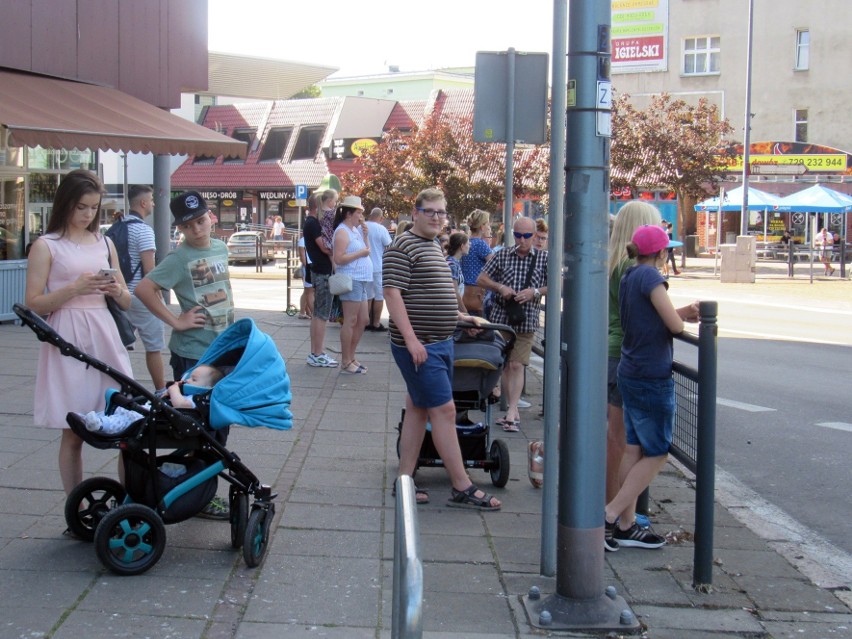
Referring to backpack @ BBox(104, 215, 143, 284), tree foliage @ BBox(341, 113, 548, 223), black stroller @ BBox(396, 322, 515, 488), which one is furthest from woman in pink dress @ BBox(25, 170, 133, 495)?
tree foliage @ BBox(341, 113, 548, 223)

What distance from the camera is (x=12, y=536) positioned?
17.4 feet

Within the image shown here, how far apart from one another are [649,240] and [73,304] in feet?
9.55

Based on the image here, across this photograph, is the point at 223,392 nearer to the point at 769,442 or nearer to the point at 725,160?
the point at 769,442

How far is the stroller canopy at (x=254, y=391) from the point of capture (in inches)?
194

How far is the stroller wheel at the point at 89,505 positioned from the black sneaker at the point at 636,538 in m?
2.57

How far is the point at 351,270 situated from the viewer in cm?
1098

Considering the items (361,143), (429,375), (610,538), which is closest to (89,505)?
(429,375)

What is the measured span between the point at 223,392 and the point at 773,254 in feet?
128

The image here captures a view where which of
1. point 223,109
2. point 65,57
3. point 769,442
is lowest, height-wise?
point 769,442

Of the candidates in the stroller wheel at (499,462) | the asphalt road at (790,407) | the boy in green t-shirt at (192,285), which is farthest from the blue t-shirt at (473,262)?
the boy in green t-shirt at (192,285)

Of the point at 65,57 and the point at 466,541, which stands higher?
the point at 65,57

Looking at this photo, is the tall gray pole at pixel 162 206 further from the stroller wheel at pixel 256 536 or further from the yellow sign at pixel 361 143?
the yellow sign at pixel 361 143

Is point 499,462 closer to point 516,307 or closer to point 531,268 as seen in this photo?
point 516,307

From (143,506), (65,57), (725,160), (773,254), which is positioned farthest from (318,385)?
(773,254)
